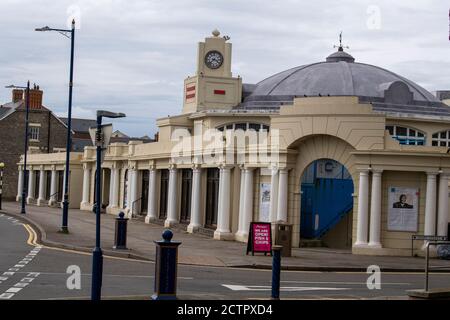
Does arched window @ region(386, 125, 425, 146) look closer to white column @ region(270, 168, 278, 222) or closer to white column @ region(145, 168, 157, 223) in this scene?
white column @ region(270, 168, 278, 222)

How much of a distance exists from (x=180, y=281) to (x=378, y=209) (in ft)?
42.1

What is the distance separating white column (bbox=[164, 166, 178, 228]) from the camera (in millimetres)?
43969

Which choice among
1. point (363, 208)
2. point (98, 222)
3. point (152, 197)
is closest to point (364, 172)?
point (363, 208)

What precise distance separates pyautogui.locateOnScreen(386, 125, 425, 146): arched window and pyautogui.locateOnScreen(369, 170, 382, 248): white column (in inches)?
521

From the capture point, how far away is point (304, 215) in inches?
1399

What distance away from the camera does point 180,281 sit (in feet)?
64.4

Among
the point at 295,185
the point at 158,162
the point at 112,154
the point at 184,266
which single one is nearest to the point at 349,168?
the point at 295,185

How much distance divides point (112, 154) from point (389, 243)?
29.5 meters

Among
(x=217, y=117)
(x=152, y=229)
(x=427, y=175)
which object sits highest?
(x=217, y=117)

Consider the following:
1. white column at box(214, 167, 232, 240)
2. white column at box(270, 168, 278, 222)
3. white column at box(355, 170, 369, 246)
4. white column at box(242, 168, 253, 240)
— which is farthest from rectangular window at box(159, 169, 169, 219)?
white column at box(355, 170, 369, 246)

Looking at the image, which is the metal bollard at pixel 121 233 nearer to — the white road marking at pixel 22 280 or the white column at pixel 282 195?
the white road marking at pixel 22 280

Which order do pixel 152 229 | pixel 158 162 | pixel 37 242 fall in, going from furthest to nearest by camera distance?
pixel 158 162 → pixel 152 229 → pixel 37 242

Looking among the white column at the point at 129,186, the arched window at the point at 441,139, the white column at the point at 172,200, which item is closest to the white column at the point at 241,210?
the white column at the point at 172,200
